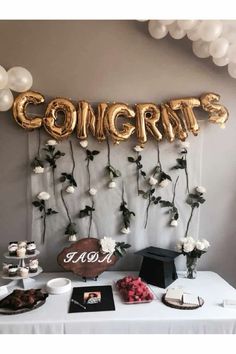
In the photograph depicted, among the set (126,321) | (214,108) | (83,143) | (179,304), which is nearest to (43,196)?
(83,143)

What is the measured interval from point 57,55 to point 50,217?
3.45 feet

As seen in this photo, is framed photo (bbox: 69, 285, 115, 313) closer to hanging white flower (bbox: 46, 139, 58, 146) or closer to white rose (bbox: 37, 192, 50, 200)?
white rose (bbox: 37, 192, 50, 200)

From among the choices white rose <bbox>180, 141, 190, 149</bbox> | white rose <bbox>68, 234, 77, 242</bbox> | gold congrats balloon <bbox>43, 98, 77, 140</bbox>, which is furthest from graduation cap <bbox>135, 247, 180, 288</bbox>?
gold congrats balloon <bbox>43, 98, 77, 140</bbox>

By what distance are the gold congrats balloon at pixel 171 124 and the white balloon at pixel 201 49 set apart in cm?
37

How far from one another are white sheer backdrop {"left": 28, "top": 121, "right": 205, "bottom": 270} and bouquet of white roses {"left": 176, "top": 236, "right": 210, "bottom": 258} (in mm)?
131

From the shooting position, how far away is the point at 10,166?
184cm

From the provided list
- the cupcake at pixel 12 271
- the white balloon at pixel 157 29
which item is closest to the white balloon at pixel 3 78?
the white balloon at pixel 157 29

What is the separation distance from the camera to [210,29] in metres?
1.52

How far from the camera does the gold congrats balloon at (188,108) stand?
5.80 ft

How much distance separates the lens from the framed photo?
138 centimetres

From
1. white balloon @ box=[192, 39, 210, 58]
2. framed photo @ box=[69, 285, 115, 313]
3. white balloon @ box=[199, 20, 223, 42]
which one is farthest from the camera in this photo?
white balloon @ box=[192, 39, 210, 58]

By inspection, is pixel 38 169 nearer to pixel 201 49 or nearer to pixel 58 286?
pixel 58 286

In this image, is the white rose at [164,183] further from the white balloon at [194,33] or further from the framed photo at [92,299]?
the white balloon at [194,33]
